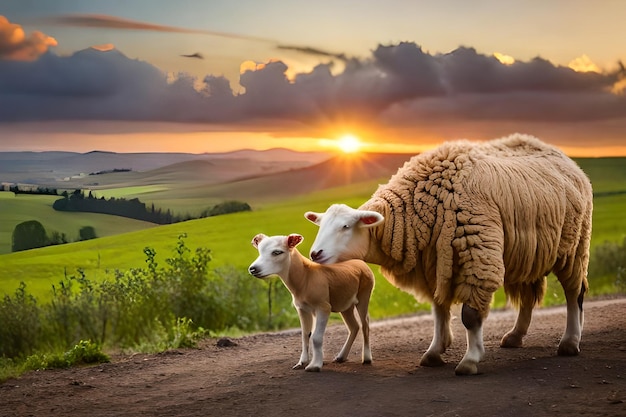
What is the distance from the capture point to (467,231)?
765cm

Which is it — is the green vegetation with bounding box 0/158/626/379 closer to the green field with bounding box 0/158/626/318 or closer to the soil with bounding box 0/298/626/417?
the green field with bounding box 0/158/626/318

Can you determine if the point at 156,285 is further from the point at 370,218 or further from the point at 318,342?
the point at 370,218

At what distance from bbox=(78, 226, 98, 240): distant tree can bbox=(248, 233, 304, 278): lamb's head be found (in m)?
6.64

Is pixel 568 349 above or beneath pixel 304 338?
beneath

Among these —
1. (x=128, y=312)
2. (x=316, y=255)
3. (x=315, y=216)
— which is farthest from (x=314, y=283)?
(x=128, y=312)

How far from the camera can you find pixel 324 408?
6.53 meters

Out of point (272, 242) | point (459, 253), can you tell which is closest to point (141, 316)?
point (272, 242)

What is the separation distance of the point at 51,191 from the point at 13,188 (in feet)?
2.11

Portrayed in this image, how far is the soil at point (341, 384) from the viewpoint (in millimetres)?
6445

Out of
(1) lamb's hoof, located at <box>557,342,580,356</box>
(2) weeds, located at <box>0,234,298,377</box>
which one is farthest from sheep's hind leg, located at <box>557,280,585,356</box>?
(2) weeds, located at <box>0,234,298,377</box>

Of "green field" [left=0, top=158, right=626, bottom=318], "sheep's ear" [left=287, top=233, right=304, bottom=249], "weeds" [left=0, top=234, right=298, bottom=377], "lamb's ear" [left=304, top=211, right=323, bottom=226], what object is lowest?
"weeds" [left=0, top=234, right=298, bottom=377]

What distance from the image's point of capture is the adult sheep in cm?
764

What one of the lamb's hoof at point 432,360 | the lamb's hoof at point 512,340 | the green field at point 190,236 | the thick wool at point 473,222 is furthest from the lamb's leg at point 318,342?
the green field at point 190,236

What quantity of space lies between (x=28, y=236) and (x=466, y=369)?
8152 millimetres
